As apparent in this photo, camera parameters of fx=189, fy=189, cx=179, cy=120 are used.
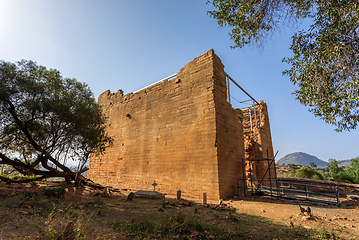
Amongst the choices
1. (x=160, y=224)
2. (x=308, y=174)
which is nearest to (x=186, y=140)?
(x=160, y=224)

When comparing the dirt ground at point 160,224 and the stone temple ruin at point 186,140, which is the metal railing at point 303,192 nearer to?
the stone temple ruin at point 186,140

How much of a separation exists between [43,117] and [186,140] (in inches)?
271

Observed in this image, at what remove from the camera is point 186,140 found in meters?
10.0

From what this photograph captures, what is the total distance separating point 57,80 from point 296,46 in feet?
35.9

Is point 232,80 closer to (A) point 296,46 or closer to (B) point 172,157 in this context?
(A) point 296,46

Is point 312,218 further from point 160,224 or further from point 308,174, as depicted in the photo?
point 308,174

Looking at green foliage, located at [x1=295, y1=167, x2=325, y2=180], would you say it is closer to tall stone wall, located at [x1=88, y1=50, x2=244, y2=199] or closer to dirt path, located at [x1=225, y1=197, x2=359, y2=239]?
dirt path, located at [x1=225, y1=197, x2=359, y2=239]

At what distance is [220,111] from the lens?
31.6ft

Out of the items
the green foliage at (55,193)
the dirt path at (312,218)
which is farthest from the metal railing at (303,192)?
the green foliage at (55,193)

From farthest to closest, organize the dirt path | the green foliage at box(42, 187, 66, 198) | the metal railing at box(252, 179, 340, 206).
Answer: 1. the metal railing at box(252, 179, 340, 206)
2. the green foliage at box(42, 187, 66, 198)
3. the dirt path

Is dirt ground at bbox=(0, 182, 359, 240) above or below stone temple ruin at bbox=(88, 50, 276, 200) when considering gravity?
below

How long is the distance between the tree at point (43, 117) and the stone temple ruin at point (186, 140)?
312 cm

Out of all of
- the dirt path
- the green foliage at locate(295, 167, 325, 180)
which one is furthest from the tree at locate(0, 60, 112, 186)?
the green foliage at locate(295, 167, 325, 180)

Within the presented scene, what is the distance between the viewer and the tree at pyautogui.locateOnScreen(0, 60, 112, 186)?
27.3 feet
